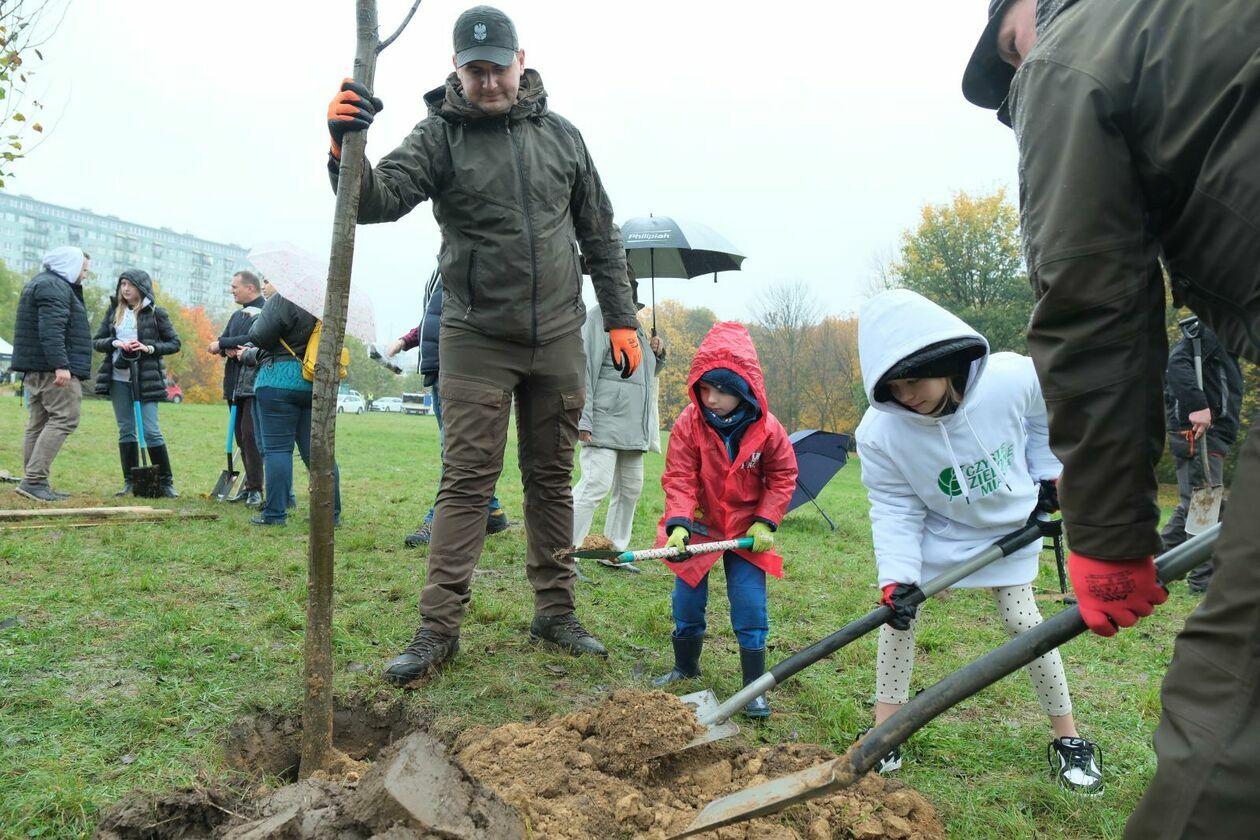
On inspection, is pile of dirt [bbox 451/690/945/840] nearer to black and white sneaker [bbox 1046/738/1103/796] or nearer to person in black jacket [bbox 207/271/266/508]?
black and white sneaker [bbox 1046/738/1103/796]

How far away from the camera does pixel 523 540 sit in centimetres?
661

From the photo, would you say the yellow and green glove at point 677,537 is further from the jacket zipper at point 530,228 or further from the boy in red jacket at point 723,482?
the jacket zipper at point 530,228

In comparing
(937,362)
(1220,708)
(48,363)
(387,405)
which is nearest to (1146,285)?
(1220,708)

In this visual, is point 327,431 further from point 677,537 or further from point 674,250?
point 674,250

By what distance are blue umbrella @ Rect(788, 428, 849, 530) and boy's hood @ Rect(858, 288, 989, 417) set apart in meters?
5.71

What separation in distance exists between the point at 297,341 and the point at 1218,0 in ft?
20.2

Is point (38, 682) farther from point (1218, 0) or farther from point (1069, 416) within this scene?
point (1218, 0)

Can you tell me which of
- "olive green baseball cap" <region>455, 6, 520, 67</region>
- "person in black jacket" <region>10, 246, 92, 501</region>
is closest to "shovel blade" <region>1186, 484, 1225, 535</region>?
"olive green baseball cap" <region>455, 6, 520, 67</region>

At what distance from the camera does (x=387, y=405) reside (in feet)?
271

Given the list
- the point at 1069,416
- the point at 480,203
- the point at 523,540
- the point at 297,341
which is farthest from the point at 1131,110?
the point at 297,341

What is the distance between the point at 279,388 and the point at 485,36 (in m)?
3.84

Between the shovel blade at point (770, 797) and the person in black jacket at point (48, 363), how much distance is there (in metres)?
7.37

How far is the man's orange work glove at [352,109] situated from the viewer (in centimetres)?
263

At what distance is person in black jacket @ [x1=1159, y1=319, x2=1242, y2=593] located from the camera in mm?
6273
